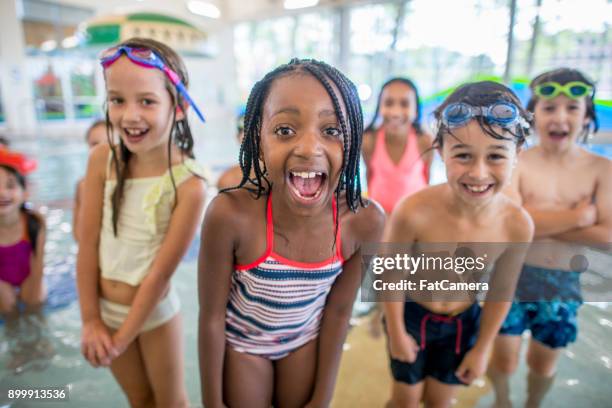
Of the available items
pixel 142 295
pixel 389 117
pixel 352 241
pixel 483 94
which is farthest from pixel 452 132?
pixel 389 117

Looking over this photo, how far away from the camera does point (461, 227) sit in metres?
1.39

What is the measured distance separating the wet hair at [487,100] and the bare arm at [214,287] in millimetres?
785

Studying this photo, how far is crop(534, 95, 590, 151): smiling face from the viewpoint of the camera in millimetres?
1598

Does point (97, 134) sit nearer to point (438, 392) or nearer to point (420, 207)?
point (420, 207)

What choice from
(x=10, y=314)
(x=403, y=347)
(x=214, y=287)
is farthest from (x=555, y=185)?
(x=10, y=314)

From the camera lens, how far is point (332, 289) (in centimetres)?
133

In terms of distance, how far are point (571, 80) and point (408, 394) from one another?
1481 mm

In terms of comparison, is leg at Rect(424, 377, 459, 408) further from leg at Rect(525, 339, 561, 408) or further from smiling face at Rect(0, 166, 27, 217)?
smiling face at Rect(0, 166, 27, 217)

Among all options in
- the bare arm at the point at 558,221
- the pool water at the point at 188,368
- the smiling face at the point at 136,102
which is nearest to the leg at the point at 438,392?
the pool water at the point at 188,368

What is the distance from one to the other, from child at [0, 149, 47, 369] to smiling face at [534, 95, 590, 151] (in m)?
2.93

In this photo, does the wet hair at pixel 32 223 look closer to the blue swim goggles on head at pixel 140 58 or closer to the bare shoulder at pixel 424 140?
the blue swim goggles on head at pixel 140 58

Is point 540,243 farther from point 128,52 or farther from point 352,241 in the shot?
point 128,52

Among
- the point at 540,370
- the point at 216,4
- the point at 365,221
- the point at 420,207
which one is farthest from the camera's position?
the point at 216,4

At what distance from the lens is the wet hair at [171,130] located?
142 centimetres
